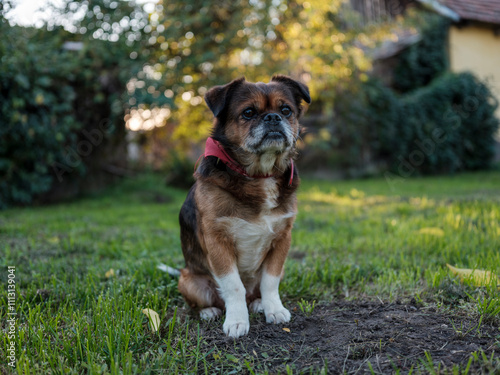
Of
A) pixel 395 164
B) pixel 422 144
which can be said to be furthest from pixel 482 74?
pixel 395 164

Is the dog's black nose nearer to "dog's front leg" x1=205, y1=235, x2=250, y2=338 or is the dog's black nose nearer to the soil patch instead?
"dog's front leg" x1=205, y1=235, x2=250, y2=338

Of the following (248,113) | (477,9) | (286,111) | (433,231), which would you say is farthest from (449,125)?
(248,113)

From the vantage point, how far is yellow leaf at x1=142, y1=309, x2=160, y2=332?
2.22 m

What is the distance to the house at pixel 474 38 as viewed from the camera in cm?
1445

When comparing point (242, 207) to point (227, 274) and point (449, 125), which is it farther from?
point (449, 125)

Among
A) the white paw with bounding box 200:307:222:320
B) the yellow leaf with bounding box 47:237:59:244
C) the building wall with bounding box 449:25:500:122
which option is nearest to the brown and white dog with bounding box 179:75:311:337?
the white paw with bounding box 200:307:222:320

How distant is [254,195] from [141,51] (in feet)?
23.5

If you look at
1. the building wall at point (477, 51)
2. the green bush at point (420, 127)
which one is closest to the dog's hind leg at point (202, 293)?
the green bush at point (420, 127)

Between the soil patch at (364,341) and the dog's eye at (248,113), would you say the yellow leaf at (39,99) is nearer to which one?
the dog's eye at (248,113)

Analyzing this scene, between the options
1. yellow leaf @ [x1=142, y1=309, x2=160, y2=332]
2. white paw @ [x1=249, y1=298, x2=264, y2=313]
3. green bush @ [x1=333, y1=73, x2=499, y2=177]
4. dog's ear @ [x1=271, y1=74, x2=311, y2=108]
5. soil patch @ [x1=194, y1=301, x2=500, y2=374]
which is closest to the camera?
soil patch @ [x1=194, y1=301, x2=500, y2=374]

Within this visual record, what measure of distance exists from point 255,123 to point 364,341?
4.72ft

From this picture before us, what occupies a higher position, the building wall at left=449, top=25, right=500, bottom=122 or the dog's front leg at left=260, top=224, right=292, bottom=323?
the building wall at left=449, top=25, right=500, bottom=122

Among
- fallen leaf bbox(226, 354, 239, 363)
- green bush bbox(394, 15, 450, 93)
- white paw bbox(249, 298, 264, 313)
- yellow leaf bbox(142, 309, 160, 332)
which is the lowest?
white paw bbox(249, 298, 264, 313)

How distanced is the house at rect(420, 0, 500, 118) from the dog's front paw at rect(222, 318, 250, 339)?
1512 centimetres
